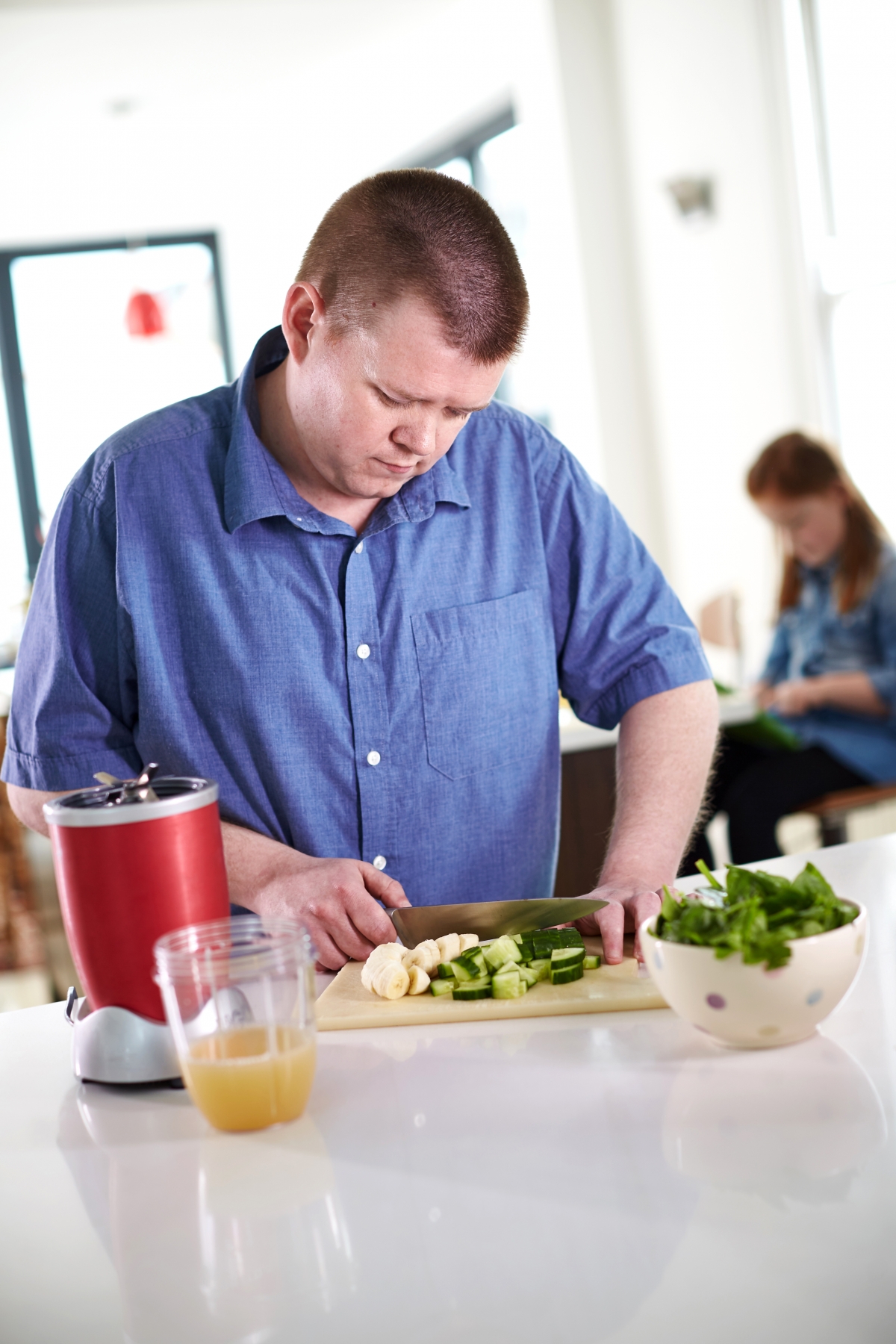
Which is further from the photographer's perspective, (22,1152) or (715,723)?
(715,723)

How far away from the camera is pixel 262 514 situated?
4.12ft

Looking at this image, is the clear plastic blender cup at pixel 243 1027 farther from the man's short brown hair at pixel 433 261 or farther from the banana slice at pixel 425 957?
the man's short brown hair at pixel 433 261

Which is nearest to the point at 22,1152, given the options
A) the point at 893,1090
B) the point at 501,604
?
the point at 893,1090

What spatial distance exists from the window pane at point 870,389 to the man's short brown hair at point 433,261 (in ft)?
11.3

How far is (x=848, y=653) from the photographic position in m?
3.31

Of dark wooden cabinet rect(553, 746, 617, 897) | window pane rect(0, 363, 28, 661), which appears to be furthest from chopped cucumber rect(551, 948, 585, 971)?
window pane rect(0, 363, 28, 661)

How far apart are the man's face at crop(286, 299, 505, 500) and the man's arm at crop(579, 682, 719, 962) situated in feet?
1.24

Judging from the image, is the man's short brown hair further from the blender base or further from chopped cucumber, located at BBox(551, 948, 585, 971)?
the blender base

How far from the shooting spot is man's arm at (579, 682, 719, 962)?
1229mm

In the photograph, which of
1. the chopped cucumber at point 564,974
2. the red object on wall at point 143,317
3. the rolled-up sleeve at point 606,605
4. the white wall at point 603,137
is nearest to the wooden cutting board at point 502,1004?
the chopped cucumber at point 564,974

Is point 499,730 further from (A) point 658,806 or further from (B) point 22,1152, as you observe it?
(B) point 22,1152

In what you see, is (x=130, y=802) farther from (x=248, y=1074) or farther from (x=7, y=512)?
(x=7, y=512)

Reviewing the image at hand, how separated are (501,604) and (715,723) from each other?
0.28 m

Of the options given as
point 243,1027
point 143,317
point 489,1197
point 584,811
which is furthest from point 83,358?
point 489,1197
